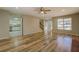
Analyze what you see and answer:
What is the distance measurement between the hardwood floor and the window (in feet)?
0.65

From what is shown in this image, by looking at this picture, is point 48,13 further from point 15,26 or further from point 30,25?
point 15,26

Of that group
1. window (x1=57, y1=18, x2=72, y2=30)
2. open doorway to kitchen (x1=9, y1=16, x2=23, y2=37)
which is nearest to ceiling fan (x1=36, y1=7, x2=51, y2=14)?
window (x1=57, y1=18, x2=72, y2=30)

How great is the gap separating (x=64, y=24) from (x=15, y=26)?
47.2 inches

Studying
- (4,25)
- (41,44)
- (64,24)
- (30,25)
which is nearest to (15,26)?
(4,25)

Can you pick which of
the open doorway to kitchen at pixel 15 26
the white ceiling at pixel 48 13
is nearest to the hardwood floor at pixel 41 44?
the open doorway to kitchen at pixel 15 26

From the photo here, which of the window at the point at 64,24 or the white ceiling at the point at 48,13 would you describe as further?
the window at the point at 64,24

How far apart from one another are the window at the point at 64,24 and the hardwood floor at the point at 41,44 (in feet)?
0.65

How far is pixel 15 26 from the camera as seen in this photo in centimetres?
254

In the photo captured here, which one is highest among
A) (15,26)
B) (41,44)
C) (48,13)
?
(48,13)

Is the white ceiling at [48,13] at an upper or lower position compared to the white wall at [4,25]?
upper

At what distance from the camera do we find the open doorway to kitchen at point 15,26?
2486 mm

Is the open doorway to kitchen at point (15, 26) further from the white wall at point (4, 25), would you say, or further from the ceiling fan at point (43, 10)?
the ceiling fan at point (43, 10)
